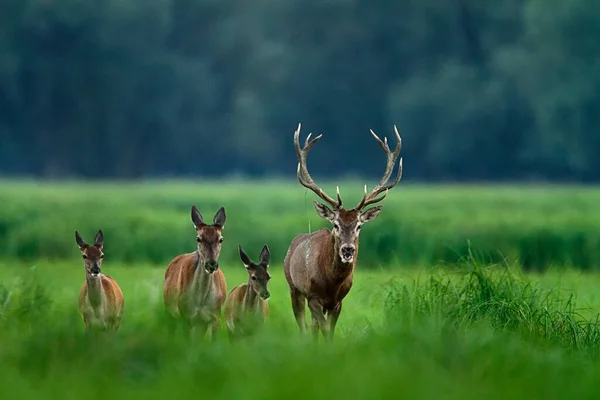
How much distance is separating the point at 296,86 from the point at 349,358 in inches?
1996

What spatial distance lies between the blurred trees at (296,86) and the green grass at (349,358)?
39.0 meters

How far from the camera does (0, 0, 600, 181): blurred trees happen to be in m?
51.0

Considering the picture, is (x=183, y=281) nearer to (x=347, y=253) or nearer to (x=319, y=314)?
(x=319, y=314)

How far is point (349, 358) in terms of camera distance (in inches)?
305

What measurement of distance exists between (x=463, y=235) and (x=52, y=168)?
123 ft

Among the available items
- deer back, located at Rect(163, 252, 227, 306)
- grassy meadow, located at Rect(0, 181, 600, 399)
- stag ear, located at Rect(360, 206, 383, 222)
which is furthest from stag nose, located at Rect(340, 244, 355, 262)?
deer back, located at Rect(163, 252, 227, 306)

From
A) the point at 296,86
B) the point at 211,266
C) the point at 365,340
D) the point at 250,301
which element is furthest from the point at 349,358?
the point at 296,86

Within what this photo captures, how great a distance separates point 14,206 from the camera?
2547 centimetres

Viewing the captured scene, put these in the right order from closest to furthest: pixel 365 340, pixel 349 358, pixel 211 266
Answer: pixel 349 358, pixel 365 340, pixel 211 266

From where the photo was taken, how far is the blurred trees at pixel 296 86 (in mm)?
51031

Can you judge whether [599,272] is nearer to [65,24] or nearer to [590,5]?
[590,5]

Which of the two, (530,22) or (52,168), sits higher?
(530,22)

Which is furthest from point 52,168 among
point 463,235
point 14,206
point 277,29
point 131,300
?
point 131,300

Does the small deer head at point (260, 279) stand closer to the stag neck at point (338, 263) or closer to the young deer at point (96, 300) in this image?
the stag neck at point (338, 263)
